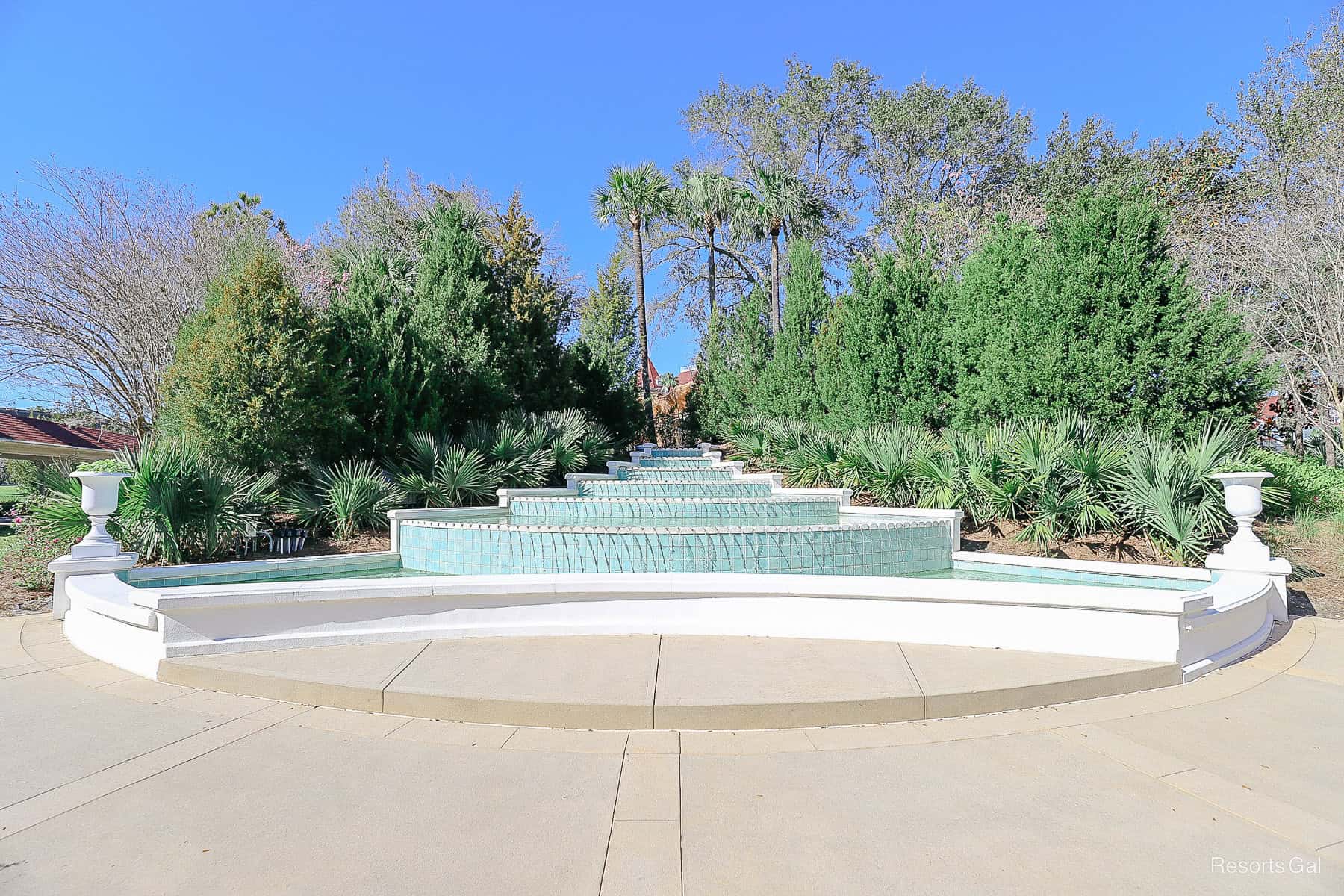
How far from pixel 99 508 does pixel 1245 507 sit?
10.8m

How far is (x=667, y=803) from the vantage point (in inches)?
124

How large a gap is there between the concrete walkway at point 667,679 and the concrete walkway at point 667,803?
12 centimetres

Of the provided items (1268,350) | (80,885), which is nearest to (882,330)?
(1268,350)

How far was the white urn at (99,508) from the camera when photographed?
20.6ft

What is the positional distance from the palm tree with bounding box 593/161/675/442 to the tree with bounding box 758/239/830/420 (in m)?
6.87

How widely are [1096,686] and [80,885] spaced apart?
5.49 meters

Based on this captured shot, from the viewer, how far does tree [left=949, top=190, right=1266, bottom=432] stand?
31.7 ft

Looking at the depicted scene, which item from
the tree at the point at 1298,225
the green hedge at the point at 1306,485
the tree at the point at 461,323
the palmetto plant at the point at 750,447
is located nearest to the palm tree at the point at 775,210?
the palmetto plant at the point at 750,447

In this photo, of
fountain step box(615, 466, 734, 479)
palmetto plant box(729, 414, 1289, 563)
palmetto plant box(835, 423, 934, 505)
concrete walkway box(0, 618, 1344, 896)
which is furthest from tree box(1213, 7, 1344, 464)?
concrete walkway box(0, 618, 1344, 896)

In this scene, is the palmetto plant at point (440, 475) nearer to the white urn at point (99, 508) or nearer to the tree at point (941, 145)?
the white urn at point (99, 508)

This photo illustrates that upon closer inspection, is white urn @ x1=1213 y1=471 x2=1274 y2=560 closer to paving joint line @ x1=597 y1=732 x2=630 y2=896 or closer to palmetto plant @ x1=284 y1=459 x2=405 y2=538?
paving joint line @ x1=597 y1=732 x2=630 y2=896

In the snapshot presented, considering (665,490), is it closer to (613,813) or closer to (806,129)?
(613,813)

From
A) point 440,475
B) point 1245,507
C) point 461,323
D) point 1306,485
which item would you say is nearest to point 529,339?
point 461,323

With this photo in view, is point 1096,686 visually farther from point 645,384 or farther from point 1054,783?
point 645,384
